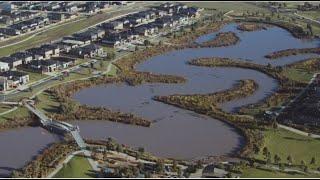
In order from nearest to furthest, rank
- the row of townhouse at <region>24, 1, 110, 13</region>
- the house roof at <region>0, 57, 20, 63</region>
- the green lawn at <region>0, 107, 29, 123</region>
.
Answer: the green lawn at <region>0, 107, 29, 123</region>
the house roof at <region>0, 57, 20, 63</region>
the row of townhouse at <region>24, 1, 110, 13</region>

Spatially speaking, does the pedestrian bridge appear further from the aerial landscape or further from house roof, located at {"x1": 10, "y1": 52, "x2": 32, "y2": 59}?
house roof, located at {"x1": 10, "y1": 52, "x2": 32, "y2": 59}

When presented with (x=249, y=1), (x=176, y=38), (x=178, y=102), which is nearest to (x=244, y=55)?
(x=176, y=38)

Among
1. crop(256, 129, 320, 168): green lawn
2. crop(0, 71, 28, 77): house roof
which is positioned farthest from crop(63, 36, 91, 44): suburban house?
crop(256, 129, 320, 168): green lawn

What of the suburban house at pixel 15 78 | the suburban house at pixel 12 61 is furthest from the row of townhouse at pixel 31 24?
the suburban house at pixel 15 78

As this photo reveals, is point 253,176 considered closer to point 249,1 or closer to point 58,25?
point 58,25

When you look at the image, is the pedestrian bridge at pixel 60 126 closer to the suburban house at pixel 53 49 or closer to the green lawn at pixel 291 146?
the green lawn at pixel 291 146

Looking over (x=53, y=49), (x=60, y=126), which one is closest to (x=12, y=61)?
(x=53, y=49)
